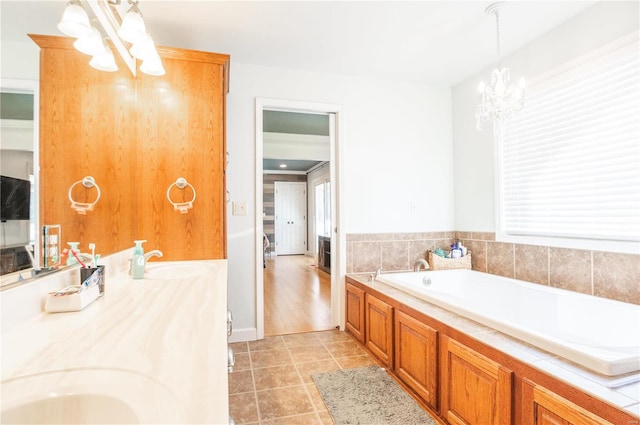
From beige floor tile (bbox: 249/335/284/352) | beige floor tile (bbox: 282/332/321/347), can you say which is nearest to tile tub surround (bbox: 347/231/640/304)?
beige floor tile (bbox: 282/332/321/347)

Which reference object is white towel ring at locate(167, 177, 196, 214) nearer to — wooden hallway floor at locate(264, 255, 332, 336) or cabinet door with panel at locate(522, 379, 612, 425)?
wooden hallway floor at locate(264, 255, 332, 336)

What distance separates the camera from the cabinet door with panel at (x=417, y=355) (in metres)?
1.76

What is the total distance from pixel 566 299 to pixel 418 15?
2124mm

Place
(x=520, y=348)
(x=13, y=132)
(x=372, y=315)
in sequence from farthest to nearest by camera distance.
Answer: (x=372, y=315), (x=520, y=348), (x=13, y=132)

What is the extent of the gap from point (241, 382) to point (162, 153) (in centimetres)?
160

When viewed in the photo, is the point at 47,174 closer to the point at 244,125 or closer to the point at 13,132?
the point at 13,132

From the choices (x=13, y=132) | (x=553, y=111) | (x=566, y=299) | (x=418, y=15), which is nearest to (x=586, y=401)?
(x=566, y=299)

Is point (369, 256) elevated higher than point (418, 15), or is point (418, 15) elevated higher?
point (418, 15)

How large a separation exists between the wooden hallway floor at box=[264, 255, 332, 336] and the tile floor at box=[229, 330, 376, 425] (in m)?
0.24

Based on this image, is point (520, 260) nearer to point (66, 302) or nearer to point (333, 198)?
point (333, 198)

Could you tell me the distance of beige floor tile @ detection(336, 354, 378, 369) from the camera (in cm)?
234

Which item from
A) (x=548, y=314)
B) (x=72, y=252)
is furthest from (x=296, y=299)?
(x=72, y=252)

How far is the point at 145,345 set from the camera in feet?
2.37

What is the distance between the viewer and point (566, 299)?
6.79 ft
